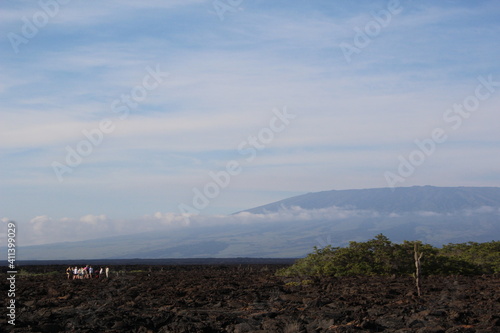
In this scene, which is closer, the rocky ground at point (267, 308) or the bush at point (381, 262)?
the rocky ground at point (267, 308)

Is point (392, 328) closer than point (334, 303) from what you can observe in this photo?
Yes

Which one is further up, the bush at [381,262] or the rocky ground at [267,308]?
the bush at [381,262]

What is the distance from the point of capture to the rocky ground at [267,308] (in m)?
17.8

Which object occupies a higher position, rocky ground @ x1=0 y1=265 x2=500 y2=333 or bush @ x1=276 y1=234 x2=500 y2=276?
bush @ x1=276 y1=234 x2=500 y2=276

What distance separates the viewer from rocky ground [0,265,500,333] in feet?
58.5

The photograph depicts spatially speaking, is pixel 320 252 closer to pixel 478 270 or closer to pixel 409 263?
pixel 409 263

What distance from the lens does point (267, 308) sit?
22.0 m

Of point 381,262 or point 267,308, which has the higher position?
point 381,262

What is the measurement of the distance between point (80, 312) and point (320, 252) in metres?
22.2

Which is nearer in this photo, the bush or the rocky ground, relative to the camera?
the rocky ground

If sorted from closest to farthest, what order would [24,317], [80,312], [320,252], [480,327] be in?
[480,327] < [24,317] < [80,312] < [320,252]

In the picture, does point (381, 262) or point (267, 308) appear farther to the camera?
point (381, 262)

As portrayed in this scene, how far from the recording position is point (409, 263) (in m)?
38.1

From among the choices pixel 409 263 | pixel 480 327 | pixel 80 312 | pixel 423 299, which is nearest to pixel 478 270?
pixel 409 263
